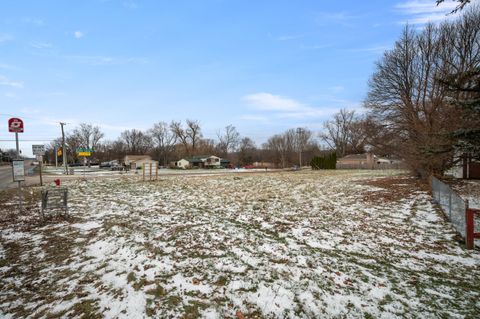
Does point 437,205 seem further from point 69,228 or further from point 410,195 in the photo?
point 69,228

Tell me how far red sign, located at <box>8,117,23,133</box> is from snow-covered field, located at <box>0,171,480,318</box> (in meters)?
3.02

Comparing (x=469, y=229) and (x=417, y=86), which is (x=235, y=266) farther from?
(x=417, y=86)

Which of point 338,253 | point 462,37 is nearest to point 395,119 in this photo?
point 462,37

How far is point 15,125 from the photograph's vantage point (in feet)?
28.9

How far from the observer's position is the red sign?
8.64 meters

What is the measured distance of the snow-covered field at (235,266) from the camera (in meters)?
3.63

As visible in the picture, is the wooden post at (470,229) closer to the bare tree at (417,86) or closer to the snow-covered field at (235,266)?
the snow-covered field at (235,266)

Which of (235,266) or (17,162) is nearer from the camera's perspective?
(235,266)

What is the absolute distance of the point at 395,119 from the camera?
19.6 metres

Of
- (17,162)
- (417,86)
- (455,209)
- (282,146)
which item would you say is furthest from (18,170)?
(282,146)

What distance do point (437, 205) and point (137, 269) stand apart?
1165 centimetres

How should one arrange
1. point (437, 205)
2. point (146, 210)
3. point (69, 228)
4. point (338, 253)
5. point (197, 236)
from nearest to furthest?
point (338, 253) < point (197, 236) < point (69, 228) < point (146, 210) < point (437, 205)

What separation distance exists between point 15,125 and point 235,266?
9538mm

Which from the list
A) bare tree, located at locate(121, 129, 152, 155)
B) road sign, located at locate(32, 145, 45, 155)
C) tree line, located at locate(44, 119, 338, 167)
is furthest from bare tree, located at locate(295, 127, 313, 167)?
road sign, located at locate(32, 145, 45, 155)
